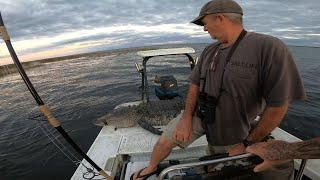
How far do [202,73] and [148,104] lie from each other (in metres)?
5.43

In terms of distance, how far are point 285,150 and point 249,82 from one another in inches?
→ 41.7

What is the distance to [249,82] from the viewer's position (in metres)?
3.37

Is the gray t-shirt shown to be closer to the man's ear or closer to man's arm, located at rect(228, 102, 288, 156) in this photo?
man's arm, located at rect(228, 102, 288, 156)

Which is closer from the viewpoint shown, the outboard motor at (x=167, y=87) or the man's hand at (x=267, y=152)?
the man's hand at (x=267, y=152)

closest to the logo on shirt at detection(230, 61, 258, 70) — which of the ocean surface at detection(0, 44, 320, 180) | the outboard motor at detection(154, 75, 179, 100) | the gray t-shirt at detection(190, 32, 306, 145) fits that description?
the gray t-shirt at detection(190, 32, 306, 145)

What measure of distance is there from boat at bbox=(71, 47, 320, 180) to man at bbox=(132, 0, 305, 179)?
0.87 feet

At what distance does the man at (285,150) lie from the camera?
91.7 inches

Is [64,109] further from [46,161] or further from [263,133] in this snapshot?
[263,133]

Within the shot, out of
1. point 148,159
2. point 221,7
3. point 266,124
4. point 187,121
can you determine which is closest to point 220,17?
point 221,7

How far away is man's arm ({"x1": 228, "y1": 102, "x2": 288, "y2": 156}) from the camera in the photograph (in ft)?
11.0

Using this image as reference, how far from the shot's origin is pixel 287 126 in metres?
12.0

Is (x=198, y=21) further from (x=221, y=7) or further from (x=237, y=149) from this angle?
(x=237, y=149)

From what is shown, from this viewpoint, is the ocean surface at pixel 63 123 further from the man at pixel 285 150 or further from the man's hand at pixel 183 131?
the man at pixel 285 150

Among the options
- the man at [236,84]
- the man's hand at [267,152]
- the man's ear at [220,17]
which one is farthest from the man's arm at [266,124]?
the man's ear at [220,17]
